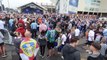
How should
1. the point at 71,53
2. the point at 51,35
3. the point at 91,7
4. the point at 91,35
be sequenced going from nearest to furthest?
the point at 71,53, the point at 51,35, the point at 91,35, the point at 91,7

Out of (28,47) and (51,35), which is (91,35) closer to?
(51,35)

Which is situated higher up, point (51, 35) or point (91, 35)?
point (51, 35)

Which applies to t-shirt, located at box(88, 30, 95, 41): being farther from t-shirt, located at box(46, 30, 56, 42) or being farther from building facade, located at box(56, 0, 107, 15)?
→ building facade, located at box(56, 0, 107, 15)

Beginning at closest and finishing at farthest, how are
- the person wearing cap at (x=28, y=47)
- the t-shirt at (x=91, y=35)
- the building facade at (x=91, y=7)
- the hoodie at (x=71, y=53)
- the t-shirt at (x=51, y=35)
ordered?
the hoodie at (x=71, y=53), the person wearing cap at (x=28, y=47), the t-shirt at (x=51, y=35), the t-shirt at (x=91, y=35), the building facade at (x=91, y=7)

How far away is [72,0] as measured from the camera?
138ft

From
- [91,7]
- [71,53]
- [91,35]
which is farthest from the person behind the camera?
[91,7]

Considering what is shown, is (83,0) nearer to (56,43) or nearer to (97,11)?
(97,11)

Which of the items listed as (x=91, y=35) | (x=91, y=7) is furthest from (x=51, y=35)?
(x=91, y=7)

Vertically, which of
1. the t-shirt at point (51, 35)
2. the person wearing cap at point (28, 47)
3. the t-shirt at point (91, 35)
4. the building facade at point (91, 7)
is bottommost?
the building facade at point (91, 7)

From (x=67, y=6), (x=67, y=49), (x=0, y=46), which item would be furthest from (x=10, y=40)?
(x=67, y=6)

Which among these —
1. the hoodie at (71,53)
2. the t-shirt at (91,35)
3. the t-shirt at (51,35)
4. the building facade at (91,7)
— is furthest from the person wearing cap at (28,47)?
the building facade at (91,7)

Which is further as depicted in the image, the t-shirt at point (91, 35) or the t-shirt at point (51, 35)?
the t-shirt at point (91, 35)

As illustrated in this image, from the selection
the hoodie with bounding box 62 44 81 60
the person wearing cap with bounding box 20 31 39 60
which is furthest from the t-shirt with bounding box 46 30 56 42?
the hoodie with bounding box 62 44 81 60

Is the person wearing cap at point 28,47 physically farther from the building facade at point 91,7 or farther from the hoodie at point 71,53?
the building facade at point 91,7
